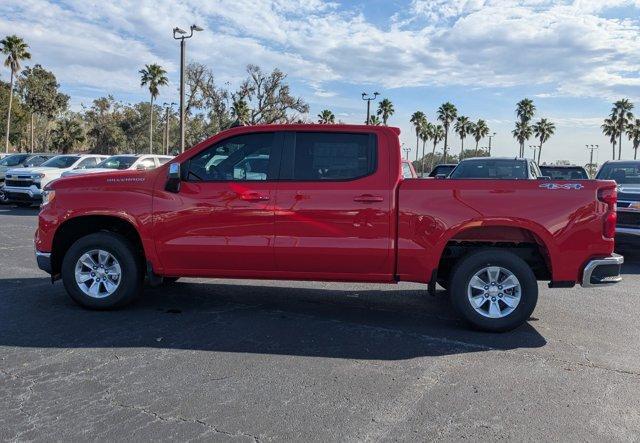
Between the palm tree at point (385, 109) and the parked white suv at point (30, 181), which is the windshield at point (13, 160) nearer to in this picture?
the parked white suv at point (30, 181)

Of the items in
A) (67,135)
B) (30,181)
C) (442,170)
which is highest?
(67,135)

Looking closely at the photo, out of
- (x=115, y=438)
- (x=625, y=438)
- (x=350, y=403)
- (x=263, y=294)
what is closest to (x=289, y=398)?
(x=350, y=403)

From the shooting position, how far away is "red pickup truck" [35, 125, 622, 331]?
5.31 meters

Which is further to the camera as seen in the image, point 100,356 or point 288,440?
point 100,356

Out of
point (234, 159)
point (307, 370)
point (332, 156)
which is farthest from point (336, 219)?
point (307, 370)

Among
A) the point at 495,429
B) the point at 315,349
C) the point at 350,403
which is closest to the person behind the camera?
the point at 495,429

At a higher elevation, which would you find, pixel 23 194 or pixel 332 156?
pixel 332 156

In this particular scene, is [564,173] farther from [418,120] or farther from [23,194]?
[418,120]

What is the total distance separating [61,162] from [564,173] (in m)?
16.1

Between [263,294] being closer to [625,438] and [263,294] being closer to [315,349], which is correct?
[315,349]

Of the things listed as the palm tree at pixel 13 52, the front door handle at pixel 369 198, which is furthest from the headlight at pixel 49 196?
the palm tree at pixel 13 52

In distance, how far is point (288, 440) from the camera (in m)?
3.27

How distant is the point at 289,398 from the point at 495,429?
1.37m

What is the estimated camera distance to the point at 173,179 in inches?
224
